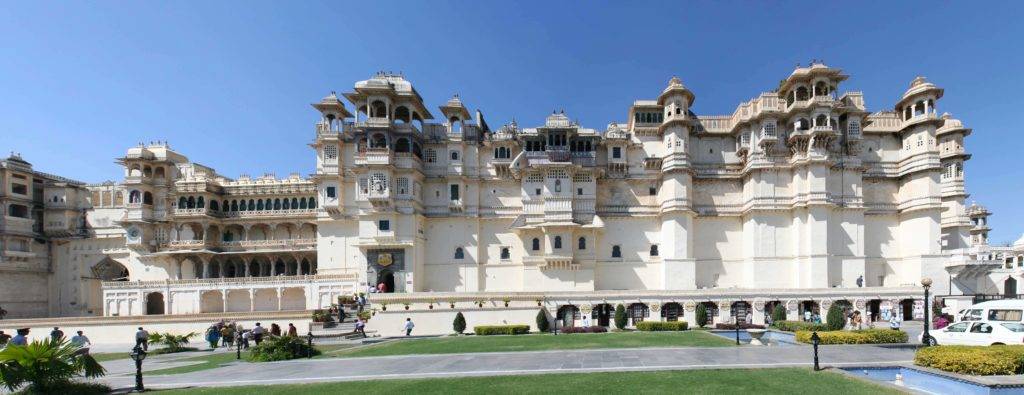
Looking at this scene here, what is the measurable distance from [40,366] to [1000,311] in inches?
1266

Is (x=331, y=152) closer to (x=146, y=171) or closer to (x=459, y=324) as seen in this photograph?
(x=459, y=324)

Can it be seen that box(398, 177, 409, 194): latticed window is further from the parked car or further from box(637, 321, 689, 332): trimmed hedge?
the parked car

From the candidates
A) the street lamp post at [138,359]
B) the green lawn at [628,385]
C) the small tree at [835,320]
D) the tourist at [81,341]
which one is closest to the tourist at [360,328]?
the tourist at [81,341]

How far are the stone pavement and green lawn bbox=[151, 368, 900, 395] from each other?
0.90 meters

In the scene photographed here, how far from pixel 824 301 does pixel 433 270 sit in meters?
31.4

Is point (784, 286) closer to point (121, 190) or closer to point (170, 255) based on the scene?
point (170, 255)

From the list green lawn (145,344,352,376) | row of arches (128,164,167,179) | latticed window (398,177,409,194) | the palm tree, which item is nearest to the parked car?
green lawn (145,344,352,376)

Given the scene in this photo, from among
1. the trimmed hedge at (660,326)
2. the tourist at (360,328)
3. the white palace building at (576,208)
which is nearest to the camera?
the tourist at (360,328)

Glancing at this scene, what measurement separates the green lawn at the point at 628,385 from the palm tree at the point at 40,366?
2442mm

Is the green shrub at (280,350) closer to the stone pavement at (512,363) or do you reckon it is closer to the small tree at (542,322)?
the stone pavement at (512,363)

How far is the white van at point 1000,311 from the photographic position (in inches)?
712

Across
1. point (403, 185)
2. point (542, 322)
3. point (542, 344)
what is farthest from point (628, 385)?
point (403, 185)

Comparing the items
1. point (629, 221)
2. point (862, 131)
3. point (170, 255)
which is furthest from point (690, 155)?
point (170, 255)

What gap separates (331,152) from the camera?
136ft
